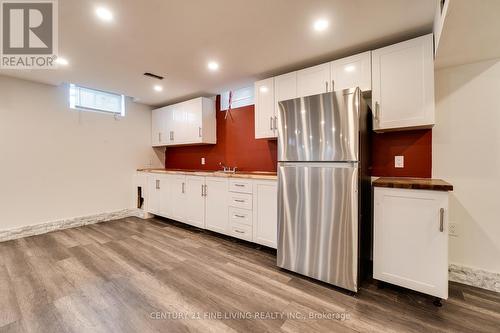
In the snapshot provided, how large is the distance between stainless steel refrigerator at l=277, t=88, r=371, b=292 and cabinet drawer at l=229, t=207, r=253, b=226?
64cm

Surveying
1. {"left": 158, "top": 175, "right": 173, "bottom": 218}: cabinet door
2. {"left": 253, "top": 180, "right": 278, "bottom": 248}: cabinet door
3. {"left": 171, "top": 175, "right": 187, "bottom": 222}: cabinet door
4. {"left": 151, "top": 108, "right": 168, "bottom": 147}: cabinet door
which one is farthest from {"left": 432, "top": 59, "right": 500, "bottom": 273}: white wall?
{"left": 151, "top": 108, "right": 168, "bottom": 147}: cabinet door

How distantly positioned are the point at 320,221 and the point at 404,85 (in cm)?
148

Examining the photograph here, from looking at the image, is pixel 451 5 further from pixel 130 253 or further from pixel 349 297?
pixel 130 253

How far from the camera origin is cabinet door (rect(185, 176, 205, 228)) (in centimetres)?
344

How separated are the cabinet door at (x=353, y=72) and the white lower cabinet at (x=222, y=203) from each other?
1.31m

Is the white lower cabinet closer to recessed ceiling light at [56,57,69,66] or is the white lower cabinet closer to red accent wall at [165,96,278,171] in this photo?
red accent wall at [165,96,278,171]

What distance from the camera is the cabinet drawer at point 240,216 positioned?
2.87 metres

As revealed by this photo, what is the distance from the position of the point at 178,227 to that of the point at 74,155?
214cm

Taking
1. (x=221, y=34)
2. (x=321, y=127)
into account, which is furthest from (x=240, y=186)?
(x=221, y=34)

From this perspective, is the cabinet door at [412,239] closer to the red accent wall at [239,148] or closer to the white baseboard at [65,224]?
the red accent wall at [239,148]

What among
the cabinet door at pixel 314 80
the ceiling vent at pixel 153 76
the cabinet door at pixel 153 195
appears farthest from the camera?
the cabinet door at pixel 153 195

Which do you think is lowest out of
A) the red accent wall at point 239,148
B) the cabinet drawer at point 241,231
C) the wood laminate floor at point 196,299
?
the wood laminate floor at point 196,299

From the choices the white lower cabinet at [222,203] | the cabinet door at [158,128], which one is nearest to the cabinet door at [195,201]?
→ the white lower cabinet at [222,203]

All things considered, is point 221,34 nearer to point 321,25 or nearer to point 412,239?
point 321,25
